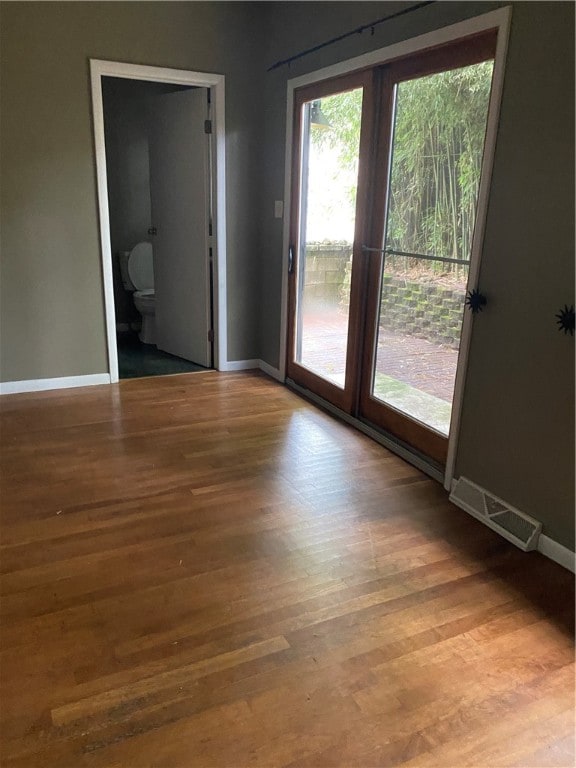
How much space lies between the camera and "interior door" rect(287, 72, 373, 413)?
3260 mm

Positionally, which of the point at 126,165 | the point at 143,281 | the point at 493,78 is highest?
the point at 493,78

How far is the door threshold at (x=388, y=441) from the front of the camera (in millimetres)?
2883

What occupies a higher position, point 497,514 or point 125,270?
point 125,270

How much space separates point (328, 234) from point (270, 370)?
4.14ft

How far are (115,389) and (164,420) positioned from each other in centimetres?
73

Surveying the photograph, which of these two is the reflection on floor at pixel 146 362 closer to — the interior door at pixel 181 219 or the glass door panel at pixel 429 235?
the interior door at pixel 181 219

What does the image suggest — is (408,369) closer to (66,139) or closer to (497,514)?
(497,514)

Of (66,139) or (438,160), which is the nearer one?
(438,160)

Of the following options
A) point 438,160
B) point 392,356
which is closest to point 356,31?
point 438,160

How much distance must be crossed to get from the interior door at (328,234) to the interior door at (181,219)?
2.55ft

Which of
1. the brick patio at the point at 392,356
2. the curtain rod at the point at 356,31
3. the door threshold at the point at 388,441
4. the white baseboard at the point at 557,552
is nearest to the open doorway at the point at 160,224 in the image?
the curtain rod at the point at 356,31

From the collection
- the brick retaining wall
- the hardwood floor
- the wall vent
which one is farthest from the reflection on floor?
the wall vent

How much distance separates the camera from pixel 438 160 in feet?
8.84

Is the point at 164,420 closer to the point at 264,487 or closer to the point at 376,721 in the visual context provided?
the point at 264,487
